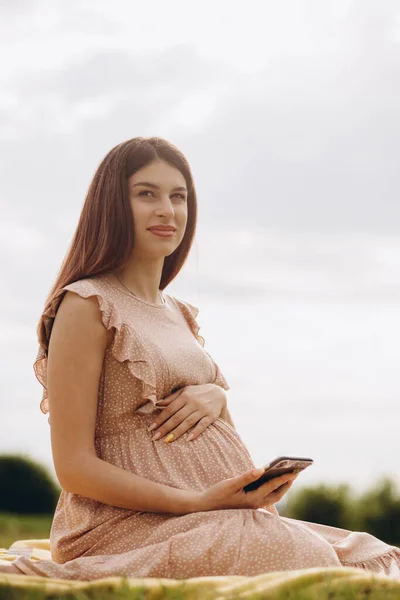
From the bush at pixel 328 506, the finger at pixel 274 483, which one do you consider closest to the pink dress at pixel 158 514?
the finger at pixel 274 483

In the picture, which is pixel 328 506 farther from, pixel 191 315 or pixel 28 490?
pixel 191 315

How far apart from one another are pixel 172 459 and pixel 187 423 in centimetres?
19

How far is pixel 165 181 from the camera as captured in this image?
443 cm

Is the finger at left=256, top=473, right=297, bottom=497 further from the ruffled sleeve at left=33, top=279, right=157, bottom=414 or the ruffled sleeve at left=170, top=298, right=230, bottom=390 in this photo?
the ruffled sleeve at left=170, top=298, right=230, bottom=390

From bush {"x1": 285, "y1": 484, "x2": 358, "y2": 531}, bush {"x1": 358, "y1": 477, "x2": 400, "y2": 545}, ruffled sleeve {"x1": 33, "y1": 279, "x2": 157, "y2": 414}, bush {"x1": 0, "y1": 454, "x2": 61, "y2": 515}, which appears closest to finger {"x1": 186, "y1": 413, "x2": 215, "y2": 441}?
ruffled sleeve {"x1": 33, "y1": 279, "x2": 157, "y2": 414}

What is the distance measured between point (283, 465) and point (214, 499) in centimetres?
37

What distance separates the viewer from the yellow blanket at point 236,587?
3150 millimetres

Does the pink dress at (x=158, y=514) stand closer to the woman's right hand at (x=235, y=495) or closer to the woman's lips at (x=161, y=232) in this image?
the woman's right hand at (x=235, y=495)

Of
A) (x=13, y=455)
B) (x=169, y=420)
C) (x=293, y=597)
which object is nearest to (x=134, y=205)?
(x=169, y=420)

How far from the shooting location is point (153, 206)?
4.36 meters

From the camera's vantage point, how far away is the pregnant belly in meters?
4.04

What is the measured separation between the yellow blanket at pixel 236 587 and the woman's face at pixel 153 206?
66.4 inches

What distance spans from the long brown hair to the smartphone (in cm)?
129

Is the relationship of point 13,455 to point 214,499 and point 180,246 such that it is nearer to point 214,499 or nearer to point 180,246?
point 180,246
